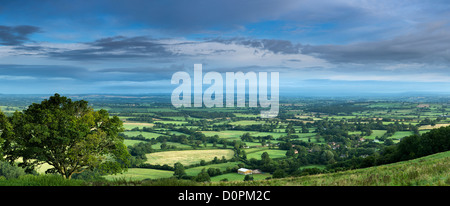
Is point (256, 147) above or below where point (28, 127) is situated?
below

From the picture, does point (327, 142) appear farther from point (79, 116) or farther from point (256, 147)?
point (79, 116)

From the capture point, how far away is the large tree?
62.3ft

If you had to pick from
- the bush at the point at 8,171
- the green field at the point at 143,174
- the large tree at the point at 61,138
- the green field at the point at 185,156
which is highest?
the large tree at the point at 61,138

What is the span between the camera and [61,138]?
1891 centimetres

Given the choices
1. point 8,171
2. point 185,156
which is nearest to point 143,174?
point 185,156

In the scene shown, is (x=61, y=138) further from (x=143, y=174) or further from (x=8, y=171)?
(x=8, y=171)

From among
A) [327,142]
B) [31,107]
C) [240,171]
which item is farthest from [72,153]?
[327,142]

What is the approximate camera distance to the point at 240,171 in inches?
1868

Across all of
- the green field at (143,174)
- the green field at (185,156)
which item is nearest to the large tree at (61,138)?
the green field at (143,174)

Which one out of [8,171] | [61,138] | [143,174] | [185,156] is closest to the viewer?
[61,138]

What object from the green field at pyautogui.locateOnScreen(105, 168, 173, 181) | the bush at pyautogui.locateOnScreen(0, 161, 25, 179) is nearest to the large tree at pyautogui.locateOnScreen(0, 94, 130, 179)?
the green field at pyautogui.locateOnScreen(105, 168, 173, 181)

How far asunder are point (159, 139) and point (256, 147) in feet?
99.7

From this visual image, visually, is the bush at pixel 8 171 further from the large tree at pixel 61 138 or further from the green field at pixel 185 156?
the large tree at pixel 61 138

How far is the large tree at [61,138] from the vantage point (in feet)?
62.3
